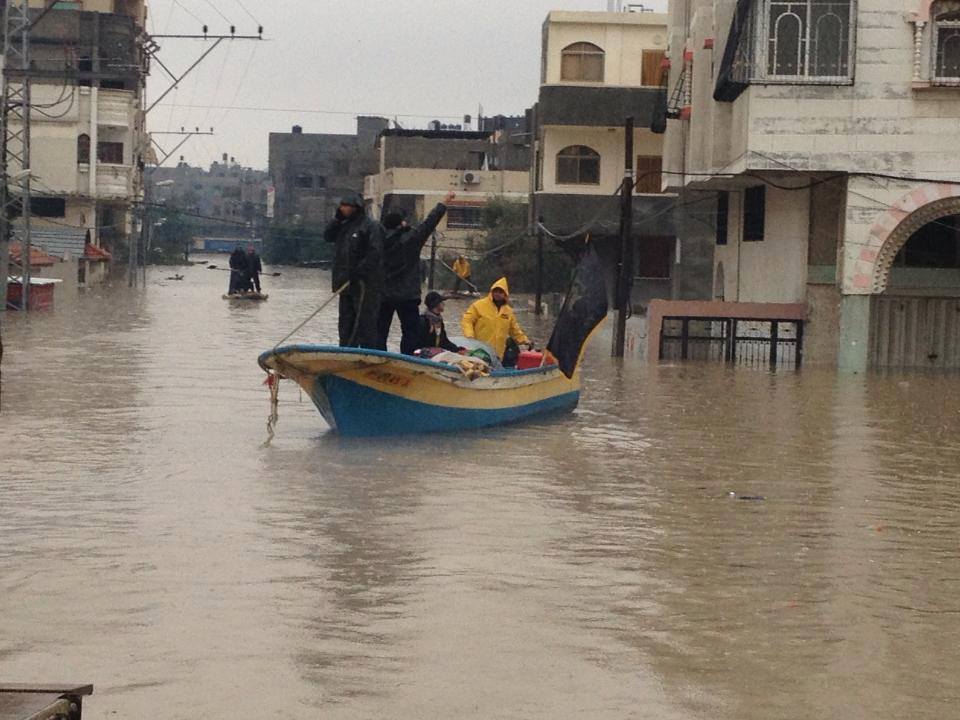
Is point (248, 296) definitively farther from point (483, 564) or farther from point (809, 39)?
point (483, 564)

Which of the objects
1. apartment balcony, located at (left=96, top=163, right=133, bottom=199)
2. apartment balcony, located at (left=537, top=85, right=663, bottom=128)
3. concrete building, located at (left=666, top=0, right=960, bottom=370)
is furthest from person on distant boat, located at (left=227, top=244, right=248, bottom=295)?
concrete building, located at (left=666, top=0, right=960, bottom=370)

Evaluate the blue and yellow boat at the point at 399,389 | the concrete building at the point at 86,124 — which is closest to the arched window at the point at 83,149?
the concrete building at the point at 86,124

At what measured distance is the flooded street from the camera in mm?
7645

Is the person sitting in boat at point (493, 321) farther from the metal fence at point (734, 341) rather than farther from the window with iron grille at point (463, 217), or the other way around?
the window with iron grille at point (463, 217)

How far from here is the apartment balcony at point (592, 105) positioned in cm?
4572

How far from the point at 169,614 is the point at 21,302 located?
32.1m

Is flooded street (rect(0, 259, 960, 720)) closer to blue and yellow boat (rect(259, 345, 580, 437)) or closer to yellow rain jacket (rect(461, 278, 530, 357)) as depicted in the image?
blue and yellow boat (rect(259, 345, 580, 437))

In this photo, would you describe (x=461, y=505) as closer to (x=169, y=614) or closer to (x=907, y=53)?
(x=169, y=614)

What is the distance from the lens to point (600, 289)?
19.7m

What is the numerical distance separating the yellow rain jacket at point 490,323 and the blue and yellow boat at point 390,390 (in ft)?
4.40

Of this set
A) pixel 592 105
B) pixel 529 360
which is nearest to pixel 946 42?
pixel 529 360

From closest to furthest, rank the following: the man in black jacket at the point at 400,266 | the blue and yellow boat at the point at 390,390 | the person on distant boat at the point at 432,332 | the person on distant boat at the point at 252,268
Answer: the blue and yellow boat at the point at 390,390
the man in black jacket at the point at 400,266
the person on distant boat at the point at 432,332
the person on distant boat at the point at 252,268

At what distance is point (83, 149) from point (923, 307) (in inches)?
1685

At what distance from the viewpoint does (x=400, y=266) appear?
17266mm
